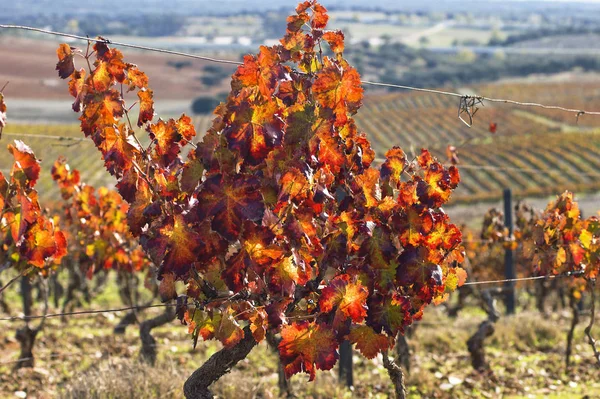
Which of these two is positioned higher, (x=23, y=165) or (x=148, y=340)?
(x=23, y=165)

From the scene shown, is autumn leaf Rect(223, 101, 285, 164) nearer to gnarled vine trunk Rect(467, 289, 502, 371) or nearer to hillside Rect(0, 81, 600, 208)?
gnarled vine trunk Rect(467, 289, 502, 371)

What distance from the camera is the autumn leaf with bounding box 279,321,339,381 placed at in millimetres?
3303

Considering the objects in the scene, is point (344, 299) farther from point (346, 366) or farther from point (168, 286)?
Result: point (346, 366)

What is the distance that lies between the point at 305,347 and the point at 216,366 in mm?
787

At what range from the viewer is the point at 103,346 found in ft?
27.8

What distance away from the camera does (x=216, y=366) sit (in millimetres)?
3941

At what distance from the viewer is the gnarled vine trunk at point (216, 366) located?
154 inches

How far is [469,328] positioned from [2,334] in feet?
19.0

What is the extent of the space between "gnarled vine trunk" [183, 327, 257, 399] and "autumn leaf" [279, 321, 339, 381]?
591 millimetres

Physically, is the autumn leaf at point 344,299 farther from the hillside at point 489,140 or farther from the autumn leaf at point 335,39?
the hillside at point 489,140

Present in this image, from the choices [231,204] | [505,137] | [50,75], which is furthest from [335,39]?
[50,75]

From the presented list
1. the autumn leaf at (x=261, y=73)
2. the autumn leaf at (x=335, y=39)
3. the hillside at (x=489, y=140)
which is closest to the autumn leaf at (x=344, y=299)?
the autumn leaf at (x=261, y=73)

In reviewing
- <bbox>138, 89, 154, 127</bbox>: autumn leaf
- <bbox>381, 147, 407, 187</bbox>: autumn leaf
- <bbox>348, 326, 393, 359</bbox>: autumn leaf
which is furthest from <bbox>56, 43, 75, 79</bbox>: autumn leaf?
<bbox>348, 326, 393, 359</bbox>: autumn leaf

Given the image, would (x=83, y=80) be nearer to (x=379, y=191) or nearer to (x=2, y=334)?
(x=379, y=191)
